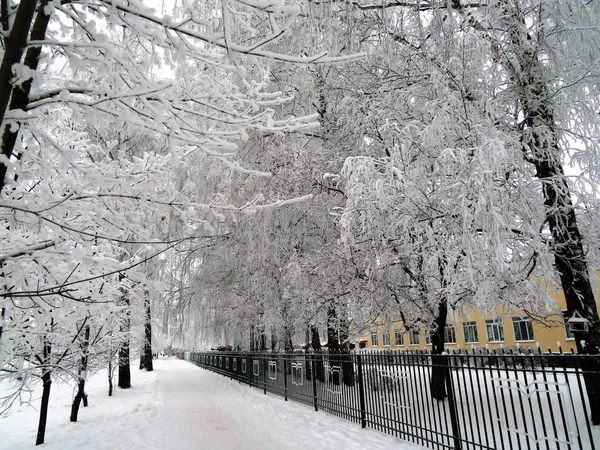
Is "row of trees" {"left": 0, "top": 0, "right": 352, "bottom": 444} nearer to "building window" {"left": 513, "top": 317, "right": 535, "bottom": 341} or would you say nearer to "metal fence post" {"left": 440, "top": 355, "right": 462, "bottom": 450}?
"metal fence post" {"left": 440, "top": 355, "right": 462, "bottom": 450}

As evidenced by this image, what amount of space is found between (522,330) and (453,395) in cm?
2636

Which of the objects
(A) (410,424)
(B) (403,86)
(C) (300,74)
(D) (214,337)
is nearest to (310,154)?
(C) (300,74)

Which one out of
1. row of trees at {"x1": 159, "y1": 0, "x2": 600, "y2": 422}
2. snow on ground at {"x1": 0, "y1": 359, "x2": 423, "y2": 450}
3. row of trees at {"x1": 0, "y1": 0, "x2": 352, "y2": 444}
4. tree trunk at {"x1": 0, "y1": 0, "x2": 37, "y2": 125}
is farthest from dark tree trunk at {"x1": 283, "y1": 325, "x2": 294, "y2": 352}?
tree trunk at {"x1": 0, "y1": 0, "x2": 37, "y2": 125}

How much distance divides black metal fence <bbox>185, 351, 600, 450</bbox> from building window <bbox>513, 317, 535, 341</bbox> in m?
20.0

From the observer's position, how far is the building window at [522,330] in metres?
27.3

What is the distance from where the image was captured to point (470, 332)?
106 feet

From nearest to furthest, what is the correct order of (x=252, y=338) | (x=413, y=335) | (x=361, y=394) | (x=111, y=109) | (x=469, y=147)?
1. (x=111, y=109)
2. (x=469, y=147)
3. (x=361, y=394)
4. (x=252, y=338)
5. (x=413, y=335)

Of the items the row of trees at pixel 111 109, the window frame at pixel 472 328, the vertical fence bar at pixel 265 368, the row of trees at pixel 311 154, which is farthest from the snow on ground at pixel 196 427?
the window frame at pixel 472 328

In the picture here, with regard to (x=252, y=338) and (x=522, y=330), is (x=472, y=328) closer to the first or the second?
(x=522, y=330)

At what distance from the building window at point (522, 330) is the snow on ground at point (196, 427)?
71.0ft

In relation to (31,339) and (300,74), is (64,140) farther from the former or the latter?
(300,74)

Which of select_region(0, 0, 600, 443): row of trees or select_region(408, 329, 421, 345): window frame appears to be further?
select_region(408, 329, 421, 345): window frame

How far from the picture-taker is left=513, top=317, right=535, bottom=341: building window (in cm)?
2731

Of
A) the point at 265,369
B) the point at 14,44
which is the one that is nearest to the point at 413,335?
the point at 265,369
